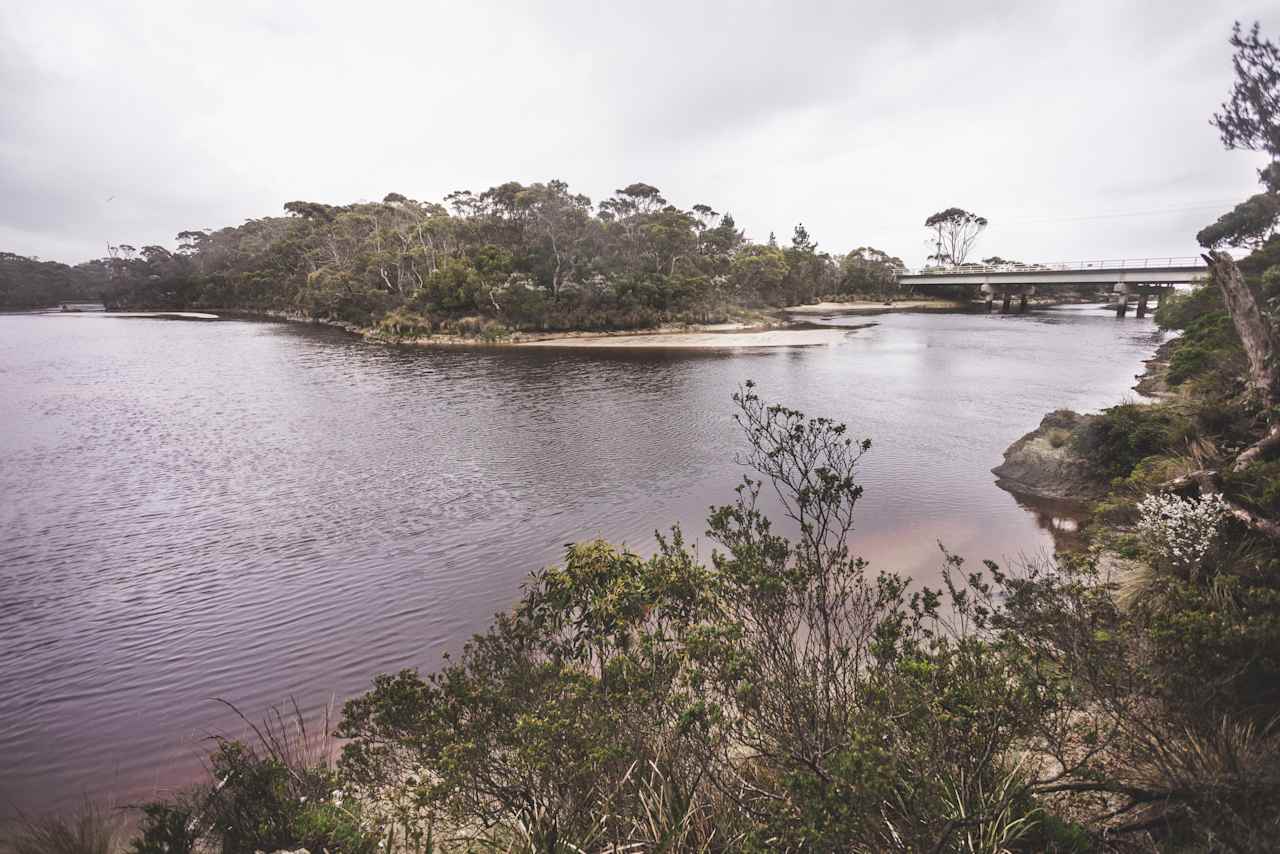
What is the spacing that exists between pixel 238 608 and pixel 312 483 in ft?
23.7

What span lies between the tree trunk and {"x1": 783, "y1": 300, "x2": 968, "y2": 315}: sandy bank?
285 ft

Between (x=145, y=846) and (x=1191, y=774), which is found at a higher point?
(x=1191, y=774)

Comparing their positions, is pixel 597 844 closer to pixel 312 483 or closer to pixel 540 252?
pixel 312 483

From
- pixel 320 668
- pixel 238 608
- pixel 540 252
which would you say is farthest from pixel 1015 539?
pixel 540 252

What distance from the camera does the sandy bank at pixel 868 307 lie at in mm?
100000

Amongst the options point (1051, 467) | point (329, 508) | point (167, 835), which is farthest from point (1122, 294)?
point (167, 835)

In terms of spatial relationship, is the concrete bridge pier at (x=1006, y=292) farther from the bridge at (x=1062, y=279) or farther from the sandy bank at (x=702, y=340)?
the sandy bank at (x=702, y=340)

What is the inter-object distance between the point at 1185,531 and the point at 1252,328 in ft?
23.1

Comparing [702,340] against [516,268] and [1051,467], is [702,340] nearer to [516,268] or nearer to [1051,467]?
[516,268]

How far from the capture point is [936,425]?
22812 millimetres

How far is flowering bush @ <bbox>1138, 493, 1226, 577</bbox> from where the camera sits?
6.73 m

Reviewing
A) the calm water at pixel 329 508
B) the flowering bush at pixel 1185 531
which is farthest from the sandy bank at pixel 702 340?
the flowering bush at pixel 1185 531

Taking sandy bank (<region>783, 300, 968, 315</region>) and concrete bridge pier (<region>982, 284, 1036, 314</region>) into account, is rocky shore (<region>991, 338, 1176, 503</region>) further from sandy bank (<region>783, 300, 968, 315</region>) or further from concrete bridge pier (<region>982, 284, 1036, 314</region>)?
concrete bridge pier (<region>982, 284, 1036, 314</region>)

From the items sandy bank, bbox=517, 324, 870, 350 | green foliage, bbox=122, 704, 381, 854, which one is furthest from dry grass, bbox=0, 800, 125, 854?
sandy bank, bbox=517, 324, 870, 350
